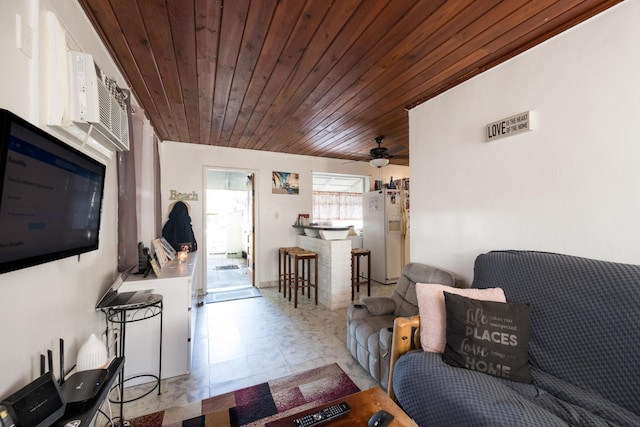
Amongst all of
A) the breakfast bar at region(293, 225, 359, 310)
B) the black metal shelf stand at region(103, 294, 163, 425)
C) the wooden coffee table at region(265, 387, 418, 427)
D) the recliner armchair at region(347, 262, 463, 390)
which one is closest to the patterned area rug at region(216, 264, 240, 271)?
the breakfast bar at region(293, 225, 359, 310)

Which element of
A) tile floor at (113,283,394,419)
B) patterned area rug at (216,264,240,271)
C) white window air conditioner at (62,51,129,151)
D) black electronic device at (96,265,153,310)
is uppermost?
white window air conditioner at (62,51,129,151)

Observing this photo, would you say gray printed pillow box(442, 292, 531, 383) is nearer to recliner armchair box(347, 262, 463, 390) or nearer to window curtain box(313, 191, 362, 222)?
recliner armchair box(347, 262, 463, 390)

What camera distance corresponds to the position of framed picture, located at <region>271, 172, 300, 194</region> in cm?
467

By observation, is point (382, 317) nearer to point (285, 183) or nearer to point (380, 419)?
point (380, 419)

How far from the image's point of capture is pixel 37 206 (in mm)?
939

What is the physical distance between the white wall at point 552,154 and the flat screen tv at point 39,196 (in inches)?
100

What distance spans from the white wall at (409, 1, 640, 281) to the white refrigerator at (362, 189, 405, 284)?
7.43ft

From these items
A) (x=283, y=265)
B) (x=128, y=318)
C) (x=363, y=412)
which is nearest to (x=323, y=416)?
(x=363, y=412)

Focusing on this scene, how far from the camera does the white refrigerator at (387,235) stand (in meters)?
→ 4.66

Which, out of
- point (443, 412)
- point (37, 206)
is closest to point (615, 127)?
point (443, 412)

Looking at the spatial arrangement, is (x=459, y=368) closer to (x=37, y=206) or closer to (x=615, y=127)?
(x=615, y=127)

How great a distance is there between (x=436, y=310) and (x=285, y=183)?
363cm

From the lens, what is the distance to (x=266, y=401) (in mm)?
1772

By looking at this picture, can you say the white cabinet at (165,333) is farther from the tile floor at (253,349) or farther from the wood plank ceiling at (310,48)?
the wood plank ceiling at (310,48)
